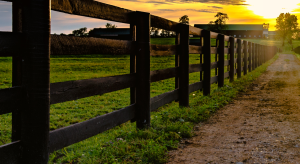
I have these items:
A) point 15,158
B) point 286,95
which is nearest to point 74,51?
point 15,158

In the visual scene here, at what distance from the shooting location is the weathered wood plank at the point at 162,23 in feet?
15.8

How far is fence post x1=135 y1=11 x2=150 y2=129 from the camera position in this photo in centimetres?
423

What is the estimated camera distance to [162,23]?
5203 mm

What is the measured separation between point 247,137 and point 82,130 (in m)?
2.45

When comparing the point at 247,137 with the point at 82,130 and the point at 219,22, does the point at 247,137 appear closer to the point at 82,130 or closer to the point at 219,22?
the point at 82,130

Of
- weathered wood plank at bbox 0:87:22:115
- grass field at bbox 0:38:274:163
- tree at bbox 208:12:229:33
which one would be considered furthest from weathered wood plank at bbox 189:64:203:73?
tree at bbox 208:12:229:33

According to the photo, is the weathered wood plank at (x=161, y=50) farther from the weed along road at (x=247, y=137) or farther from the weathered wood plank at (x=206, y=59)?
the weathered wood plank at (x=206, y=59)

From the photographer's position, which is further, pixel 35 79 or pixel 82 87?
pixel 82 87

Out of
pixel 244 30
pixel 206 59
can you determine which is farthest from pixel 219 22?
pixel 206 59

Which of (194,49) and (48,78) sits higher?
(194,49)

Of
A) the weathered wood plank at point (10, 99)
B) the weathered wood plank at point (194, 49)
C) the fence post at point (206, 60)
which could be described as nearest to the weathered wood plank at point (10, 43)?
the weathered wood plank at point (10, 99)

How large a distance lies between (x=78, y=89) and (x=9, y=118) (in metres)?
3.42

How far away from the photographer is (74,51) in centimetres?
Result: 299

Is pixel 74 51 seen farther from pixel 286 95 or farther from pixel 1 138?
pixel 286 95
